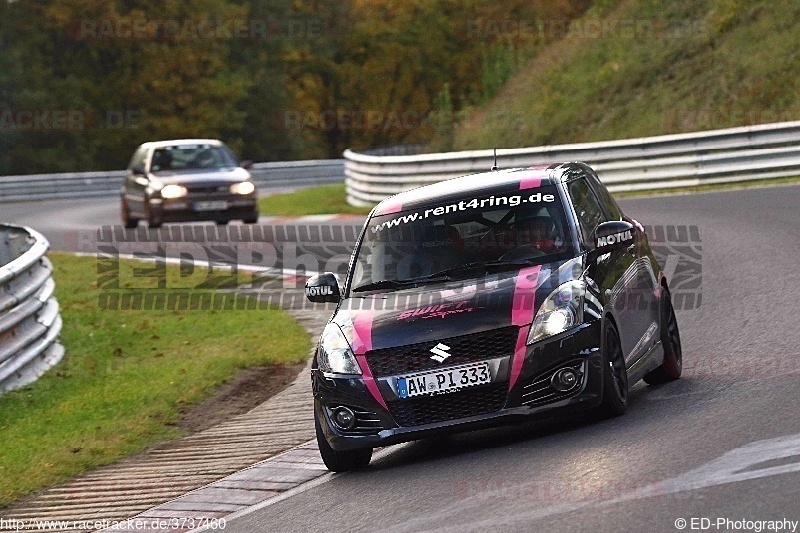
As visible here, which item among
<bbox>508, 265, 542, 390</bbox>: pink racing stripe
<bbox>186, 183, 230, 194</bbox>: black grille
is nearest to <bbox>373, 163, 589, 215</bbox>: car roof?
<bbox>508, 265, 542, 390</bbox>: pink racing stripe

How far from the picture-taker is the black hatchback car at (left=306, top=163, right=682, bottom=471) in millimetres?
8258

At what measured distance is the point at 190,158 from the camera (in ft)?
95.9

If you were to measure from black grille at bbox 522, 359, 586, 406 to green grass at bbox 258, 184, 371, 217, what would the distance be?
71.3 ft

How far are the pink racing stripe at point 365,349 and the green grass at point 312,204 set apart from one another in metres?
21.2

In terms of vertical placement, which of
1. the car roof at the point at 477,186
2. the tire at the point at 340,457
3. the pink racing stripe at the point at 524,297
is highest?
the car roof at the point at 477,186

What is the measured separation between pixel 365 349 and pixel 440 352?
18.7 inches

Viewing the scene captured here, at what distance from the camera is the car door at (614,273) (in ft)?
29.5

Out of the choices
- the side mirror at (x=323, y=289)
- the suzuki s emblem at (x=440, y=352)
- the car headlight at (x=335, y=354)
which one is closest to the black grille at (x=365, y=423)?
the car headlight at (x=335, y=354)

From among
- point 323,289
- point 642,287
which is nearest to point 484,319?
point 323,289
